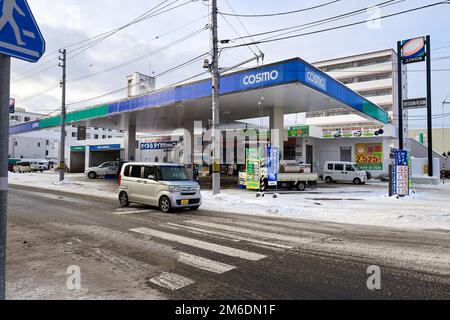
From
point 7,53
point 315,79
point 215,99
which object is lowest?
point 7,53

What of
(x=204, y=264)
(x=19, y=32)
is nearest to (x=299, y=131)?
(x=204, y=264)

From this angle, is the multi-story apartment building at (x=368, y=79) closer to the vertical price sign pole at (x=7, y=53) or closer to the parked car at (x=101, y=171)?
the parked car at (x=101, y=171)

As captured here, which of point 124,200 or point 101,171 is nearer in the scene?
point 124,200

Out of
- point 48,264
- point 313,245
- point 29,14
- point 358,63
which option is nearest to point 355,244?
point 313,245

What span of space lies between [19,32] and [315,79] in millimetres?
15341

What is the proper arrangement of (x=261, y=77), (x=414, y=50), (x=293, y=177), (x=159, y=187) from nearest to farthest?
1. (x=159, y=187)
2. (x=261, y=77)
3. (x=293, y=177)
4. (x=414, y=50)

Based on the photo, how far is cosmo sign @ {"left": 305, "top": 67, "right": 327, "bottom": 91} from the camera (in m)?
15.4

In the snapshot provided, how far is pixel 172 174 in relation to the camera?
37.9 ft

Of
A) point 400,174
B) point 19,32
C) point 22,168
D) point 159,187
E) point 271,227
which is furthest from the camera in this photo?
point 22,168

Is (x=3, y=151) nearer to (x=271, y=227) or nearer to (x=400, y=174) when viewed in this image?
(x=271, y=227)

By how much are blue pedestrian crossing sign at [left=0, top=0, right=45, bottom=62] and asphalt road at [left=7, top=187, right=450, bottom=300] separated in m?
3.00

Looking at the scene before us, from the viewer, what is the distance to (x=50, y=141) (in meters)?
78.0

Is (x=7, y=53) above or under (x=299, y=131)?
under
